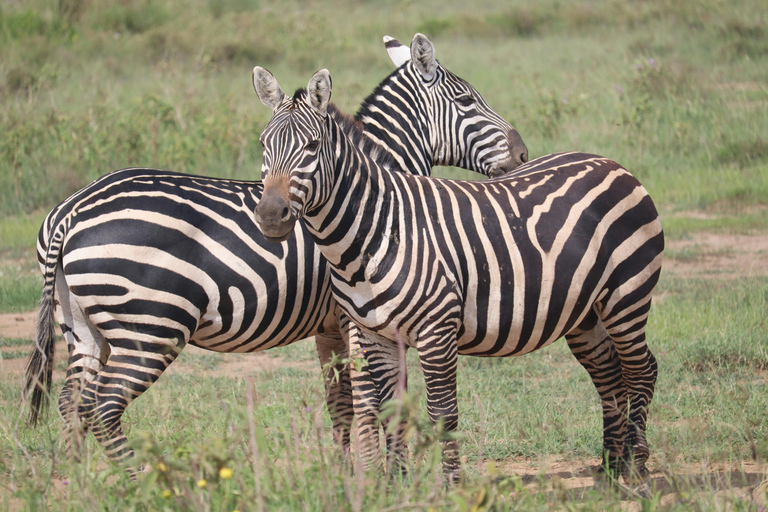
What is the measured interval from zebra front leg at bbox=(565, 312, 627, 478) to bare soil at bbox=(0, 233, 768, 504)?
212 mm

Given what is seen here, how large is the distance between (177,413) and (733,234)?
6.64m

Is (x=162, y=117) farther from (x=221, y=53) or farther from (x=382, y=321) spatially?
(x=382, y=321)

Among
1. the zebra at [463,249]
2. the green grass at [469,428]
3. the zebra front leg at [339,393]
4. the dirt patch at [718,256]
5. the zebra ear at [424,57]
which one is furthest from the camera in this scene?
the dirt patch at [718,256]

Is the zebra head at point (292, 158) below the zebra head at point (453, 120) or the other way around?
below

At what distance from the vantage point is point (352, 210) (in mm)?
3615

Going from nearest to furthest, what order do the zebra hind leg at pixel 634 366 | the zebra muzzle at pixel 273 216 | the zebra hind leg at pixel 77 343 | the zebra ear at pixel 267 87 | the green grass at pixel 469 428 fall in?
1. the green grass at pixel 469 428
2. the zebra muzzle at pixel 273 216
3. the zebra ear at pixel 267 87
4. the zebra hind leg at pixel 77 343
5. the zebra hind leg at pixel 634 366

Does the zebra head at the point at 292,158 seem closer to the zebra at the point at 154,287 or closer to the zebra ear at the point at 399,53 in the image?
the zebra at the point at 154,287

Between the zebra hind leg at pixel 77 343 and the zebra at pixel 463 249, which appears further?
the zebra hind leg at pixel 77 343

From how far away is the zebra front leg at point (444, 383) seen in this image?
11.8 ft

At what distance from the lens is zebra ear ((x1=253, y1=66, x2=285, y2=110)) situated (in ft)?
12.0

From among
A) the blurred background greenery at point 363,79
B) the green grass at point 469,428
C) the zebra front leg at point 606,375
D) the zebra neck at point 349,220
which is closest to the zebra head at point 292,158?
the zebra neck at point 349,220

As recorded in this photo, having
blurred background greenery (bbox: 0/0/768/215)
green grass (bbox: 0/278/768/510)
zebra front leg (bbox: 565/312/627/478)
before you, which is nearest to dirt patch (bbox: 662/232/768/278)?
green grass (bbox: 0/278/768/510)

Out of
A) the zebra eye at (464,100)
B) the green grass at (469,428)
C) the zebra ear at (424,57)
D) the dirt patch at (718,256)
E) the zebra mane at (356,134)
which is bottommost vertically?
the green grass at (469,428)

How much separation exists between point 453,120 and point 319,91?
5.20ft
